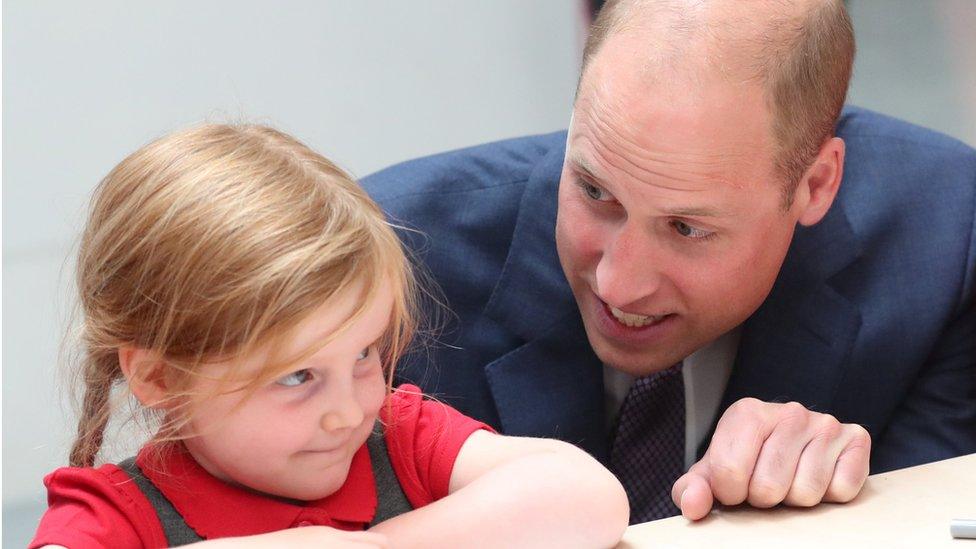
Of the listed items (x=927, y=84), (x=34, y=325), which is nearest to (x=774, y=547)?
(x=34, y=325)

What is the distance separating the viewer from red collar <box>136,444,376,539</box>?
3.09 feet

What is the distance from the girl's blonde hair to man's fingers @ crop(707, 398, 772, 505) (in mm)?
299

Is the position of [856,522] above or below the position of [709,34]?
below

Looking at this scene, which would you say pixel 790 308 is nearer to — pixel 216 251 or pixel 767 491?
pixel 767 491

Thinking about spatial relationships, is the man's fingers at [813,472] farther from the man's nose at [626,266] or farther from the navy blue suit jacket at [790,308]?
the navy blue suit jacket at [790,308]

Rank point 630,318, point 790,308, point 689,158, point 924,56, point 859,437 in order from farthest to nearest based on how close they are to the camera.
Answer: point 924,56 < point 790,308 < point 630,318 < point 689,158 < point 859,437

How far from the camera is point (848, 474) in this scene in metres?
1.02

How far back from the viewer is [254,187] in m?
0.91

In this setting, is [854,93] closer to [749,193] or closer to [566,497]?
[749,193]

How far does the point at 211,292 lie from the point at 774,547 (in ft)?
1.51

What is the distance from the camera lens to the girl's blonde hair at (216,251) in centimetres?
87

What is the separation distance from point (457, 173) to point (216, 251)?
66cm

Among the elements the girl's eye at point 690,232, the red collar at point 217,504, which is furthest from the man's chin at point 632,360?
the red collar at point 217,504

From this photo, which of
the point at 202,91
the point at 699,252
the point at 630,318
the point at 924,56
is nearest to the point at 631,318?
the point at 630,318
